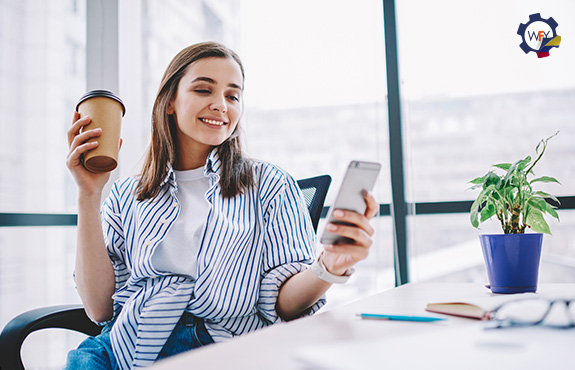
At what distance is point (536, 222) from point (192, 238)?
770mm

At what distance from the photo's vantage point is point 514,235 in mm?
976

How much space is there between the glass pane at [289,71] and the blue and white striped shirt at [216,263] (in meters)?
1.63

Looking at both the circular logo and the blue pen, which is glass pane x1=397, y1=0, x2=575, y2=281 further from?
the blue pen

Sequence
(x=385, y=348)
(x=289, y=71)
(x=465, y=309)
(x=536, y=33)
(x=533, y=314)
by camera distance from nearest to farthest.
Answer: (x=385, y=348), (x=533, y=314), (x=465, y=309), (x=536, y=33), (x=289, y=71)

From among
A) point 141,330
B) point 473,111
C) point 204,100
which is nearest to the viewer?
point 141,330

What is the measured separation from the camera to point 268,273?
1.14 meters

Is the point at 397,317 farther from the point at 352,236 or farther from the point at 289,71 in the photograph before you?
the point at 289,71

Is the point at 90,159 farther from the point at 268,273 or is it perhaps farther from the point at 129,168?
the point at 129,168

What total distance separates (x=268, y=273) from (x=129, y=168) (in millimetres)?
1923

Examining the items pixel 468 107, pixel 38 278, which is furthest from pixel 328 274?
pixel 468 107

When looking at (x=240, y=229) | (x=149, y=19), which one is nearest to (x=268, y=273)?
(x=240, y=229)

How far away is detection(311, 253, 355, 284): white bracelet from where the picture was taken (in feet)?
3.02

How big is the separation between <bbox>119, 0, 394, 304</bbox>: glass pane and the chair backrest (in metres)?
1.46

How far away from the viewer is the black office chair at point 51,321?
99 centimetres
